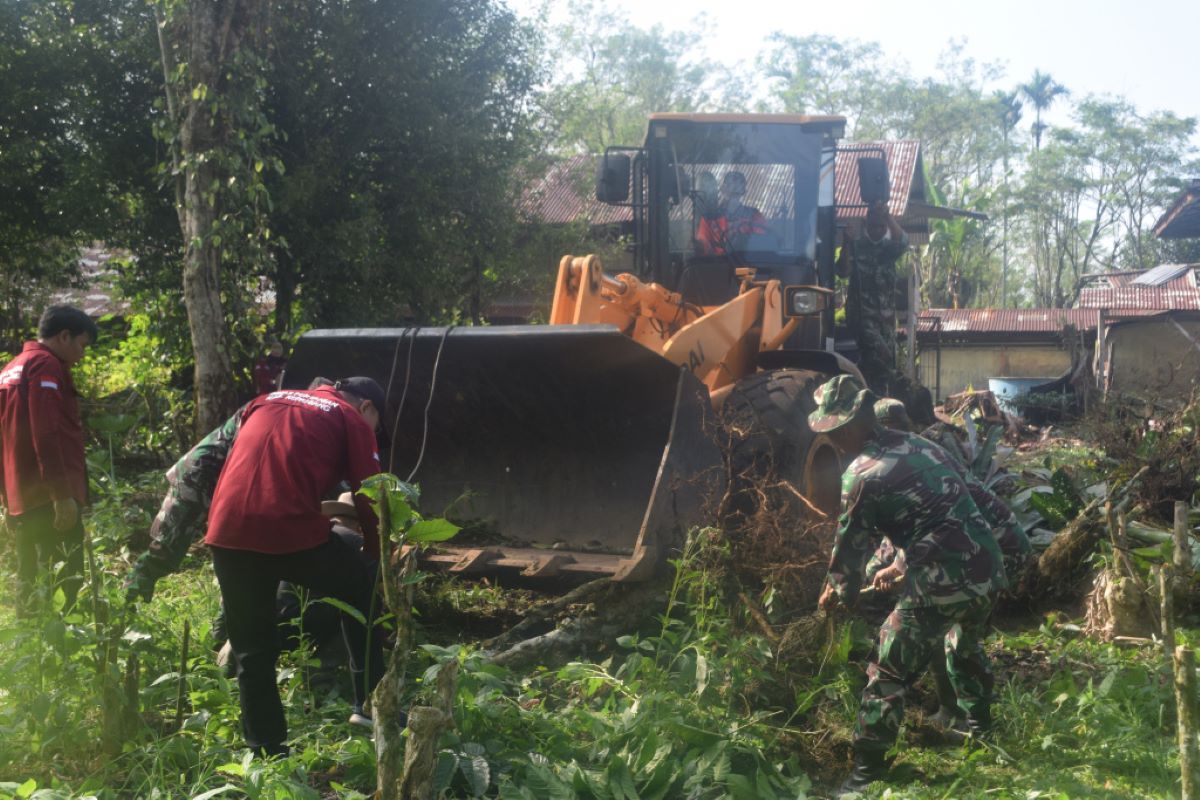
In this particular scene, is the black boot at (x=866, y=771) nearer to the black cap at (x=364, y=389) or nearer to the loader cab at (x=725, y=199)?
the black cap at (x=364, y=389)

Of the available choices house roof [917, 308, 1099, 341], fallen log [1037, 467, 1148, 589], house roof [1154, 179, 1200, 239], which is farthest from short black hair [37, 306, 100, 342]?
house roof [917, 308, 1099, 341]

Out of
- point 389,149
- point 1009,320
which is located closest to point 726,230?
point 389,149

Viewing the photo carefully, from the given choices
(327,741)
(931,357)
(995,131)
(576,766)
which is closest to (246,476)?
(327,741)

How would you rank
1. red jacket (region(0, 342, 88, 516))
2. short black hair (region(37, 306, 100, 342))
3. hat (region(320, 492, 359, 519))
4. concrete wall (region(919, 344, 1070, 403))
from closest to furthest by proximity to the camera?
hat (region(320, 492, 359, 519)), red jacket (region(0, 342, 88, 516)), short black hair (region(37, 306, 100, 342)), concrete wall (region(919, 344, 1070, 403))

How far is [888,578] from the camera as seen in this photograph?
4551mm

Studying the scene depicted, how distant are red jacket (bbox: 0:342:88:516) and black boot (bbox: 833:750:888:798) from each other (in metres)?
3.69

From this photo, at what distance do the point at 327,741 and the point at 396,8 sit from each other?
9.00m

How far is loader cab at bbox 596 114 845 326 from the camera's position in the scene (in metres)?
7.48

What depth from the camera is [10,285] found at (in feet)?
44.5

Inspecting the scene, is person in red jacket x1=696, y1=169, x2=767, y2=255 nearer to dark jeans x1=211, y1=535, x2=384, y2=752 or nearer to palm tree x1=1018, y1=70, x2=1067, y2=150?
dark jeans x1=211, y1=535, x2=384, y2=752

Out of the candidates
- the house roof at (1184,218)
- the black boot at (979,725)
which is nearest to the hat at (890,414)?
the black boot at (979,725)

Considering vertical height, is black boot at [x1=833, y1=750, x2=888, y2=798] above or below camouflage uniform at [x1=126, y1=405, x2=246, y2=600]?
below

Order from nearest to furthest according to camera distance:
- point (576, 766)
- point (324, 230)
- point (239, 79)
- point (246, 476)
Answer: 1. point (576, 766)
2. point (246, 476)
3. point (239, 79)
4. point (324, 230)

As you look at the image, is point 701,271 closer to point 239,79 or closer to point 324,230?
point 239,79
